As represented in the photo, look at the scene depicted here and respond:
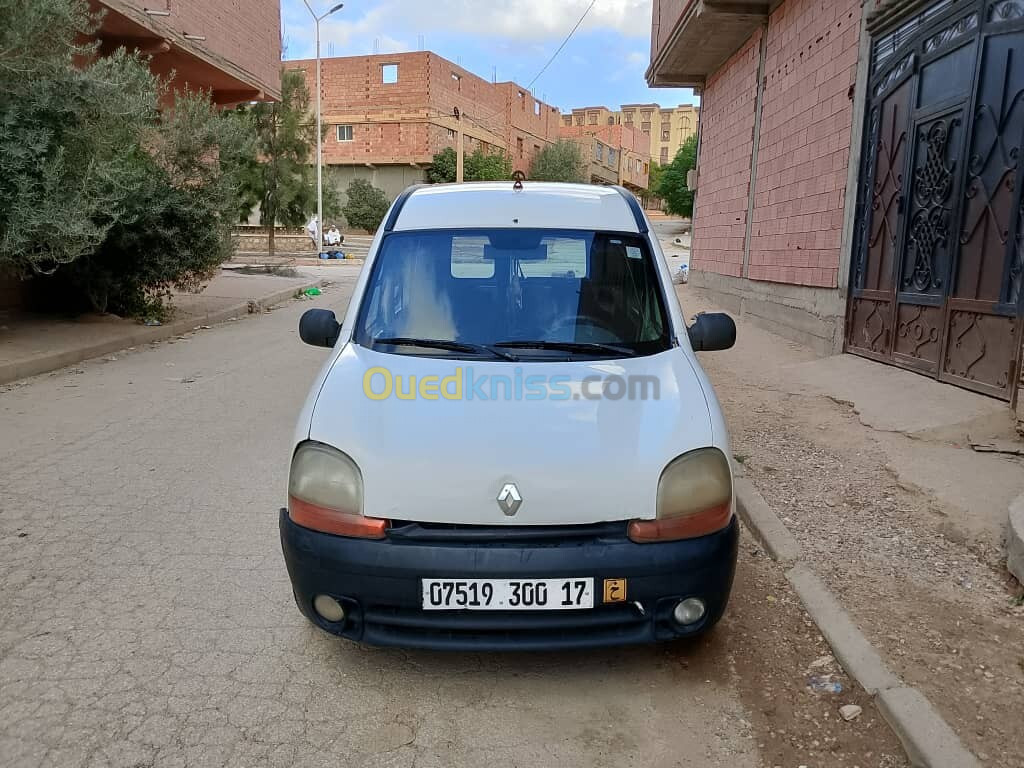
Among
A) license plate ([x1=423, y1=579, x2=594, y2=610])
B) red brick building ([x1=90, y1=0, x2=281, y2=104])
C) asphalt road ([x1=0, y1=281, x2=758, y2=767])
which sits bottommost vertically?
asphalt road ([x1=0, y1=281, x2=758, y2=767])

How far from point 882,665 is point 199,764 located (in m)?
2.40

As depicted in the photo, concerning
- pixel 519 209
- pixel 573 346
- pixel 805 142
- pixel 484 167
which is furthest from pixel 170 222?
pixel 484 167

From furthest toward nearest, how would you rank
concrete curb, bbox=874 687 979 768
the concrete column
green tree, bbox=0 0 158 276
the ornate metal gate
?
1. the concrete column
2. green tree, bbox=0 0 158 276
3. the ornate metal gate
4. concrete curb, bbox=874 687 979 768

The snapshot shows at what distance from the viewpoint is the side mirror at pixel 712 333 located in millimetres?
3607

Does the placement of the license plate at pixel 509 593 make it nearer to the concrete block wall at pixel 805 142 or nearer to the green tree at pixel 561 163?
the concrete block wall at pixel 805 142

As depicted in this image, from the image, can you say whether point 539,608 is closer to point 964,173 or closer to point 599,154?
point 964,173

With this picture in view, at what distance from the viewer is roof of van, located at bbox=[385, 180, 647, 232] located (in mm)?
3705

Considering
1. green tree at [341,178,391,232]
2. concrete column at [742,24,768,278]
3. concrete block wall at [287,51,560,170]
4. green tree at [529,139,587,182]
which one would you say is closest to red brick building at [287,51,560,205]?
concrete block wall at [287,51,560,170]

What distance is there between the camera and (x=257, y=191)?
32594 mm

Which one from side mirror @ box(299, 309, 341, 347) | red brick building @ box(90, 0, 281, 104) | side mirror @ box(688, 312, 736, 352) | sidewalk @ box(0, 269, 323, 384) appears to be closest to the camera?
side mirror @ box(688, 312, 736, 352)

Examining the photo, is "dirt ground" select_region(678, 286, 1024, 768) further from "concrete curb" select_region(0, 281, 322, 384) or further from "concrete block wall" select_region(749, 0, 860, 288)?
"concrete curb" select_region(0, 281, 322, 384)

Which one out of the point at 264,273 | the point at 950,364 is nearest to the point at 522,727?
the point at 950,364

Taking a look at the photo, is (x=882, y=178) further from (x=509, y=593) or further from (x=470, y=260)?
(x=509, y=593)

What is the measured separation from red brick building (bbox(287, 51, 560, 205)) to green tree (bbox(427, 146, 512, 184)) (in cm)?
78
